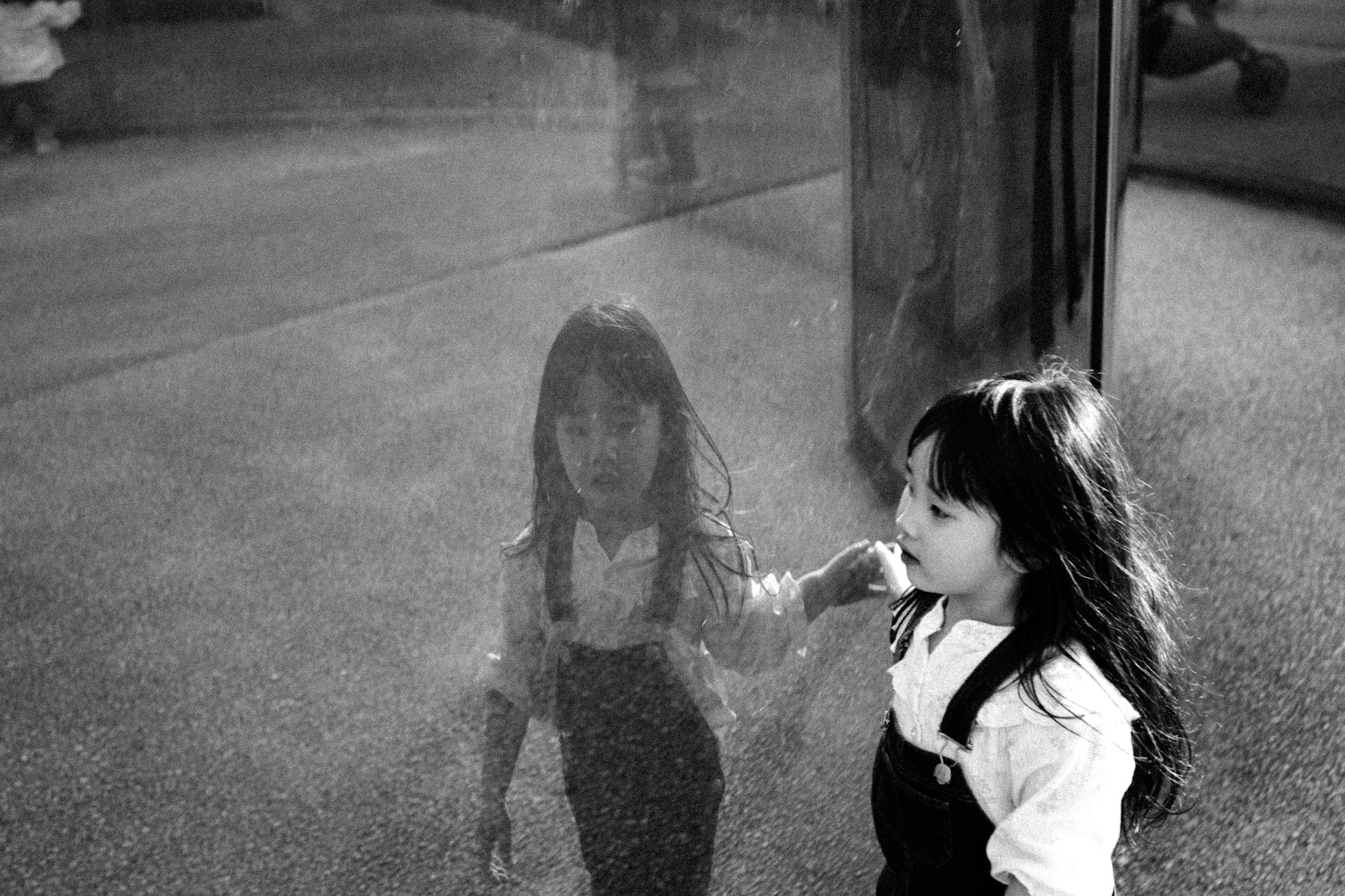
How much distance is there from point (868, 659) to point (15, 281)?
3.37ft

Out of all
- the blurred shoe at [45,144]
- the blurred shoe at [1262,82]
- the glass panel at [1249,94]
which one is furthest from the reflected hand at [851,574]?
the blurred shoe at [1262,82]

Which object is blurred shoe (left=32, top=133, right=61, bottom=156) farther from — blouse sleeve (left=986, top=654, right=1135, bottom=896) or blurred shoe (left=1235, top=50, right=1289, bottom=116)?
blurred shoe (left=1235, top=50, right=1289, bottom=116)

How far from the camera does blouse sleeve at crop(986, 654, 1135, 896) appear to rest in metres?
1.37

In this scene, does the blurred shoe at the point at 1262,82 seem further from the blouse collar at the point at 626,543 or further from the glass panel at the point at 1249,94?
the blouse collar at the point at 626,543

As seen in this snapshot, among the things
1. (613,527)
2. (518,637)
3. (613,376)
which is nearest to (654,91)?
(613,376)

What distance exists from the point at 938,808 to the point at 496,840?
412mm

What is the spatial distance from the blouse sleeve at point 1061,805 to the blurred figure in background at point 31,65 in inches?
38.1

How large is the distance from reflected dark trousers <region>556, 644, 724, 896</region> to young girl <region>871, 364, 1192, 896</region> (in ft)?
0.66

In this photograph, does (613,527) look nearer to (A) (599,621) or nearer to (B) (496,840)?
(A) (599,621)

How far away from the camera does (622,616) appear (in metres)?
1.48

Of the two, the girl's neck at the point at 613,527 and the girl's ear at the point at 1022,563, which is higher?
the girl's neck at the point at 613,527

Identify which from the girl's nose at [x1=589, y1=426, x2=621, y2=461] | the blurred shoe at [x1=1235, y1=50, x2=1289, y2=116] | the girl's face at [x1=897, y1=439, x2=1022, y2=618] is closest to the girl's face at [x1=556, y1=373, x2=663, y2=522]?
the girl's nose at [x1=589, y1=426, x2=621, y2=461]

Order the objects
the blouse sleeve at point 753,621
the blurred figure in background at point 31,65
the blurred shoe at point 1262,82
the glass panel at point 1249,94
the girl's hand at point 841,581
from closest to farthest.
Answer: the blurred figure in background at point 31,65, the blouse sleeve at point 753,621, the girl's hand at point 841,581, the glass panel at point 1249,94, the blurred shoe at point 1262,82

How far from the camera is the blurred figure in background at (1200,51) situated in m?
5.68
